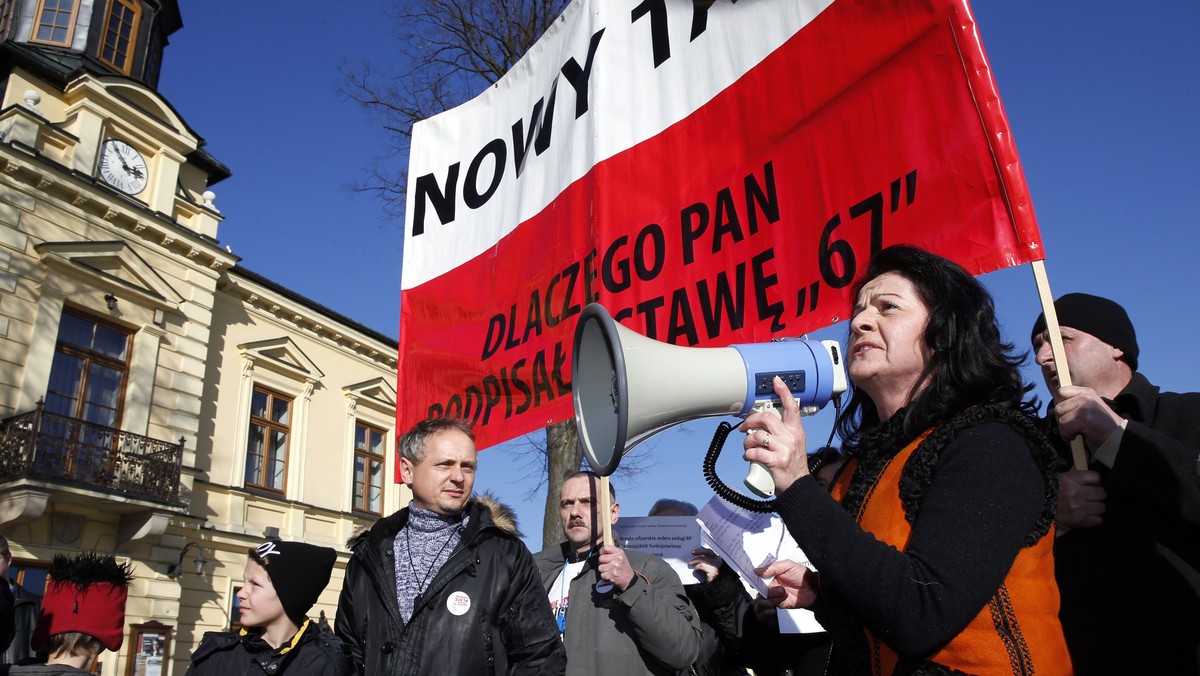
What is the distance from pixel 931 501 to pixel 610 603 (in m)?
2.28

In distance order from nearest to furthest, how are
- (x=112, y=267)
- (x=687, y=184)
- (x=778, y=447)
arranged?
(x=778, y=447) → (x=687, y=184) → (x=112, y=267)

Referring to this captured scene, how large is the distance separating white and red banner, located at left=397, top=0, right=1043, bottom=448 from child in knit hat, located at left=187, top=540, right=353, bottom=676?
1067 mm

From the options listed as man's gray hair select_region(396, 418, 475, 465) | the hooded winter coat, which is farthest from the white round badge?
man's gray hair select_region(396, 418, 475, 465)

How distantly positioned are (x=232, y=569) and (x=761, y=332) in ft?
46.9

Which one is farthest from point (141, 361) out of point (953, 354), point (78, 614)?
point (953, 354)

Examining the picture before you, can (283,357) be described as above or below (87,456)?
above

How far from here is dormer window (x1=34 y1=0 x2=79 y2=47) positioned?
1577cm

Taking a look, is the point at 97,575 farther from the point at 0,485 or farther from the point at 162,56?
the point at 162,56

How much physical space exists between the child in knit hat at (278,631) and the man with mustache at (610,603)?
2.95 feet

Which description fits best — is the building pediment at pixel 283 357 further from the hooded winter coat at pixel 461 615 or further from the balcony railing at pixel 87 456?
the hooded winter coat at pixel 461 615

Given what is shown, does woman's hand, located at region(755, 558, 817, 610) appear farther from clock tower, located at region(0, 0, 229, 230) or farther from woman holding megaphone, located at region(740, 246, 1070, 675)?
clock tower, located at region(0, 0, 229, 230)

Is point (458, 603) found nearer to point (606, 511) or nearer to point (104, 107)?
point (606, 511)

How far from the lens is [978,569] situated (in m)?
→ 1.37

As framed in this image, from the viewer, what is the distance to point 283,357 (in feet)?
55.4
